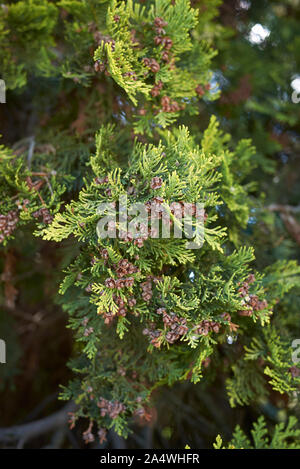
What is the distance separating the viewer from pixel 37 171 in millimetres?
1478

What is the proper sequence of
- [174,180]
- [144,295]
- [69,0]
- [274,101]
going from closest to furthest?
[174,180] < [144,295] < [69,0] < [274,101]

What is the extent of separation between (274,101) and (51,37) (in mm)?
1245

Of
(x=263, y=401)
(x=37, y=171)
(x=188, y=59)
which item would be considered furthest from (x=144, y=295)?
(x=188, y=59)

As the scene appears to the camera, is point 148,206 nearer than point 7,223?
Yes

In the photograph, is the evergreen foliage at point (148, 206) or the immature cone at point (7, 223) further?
the immature cone at point (7, 223)

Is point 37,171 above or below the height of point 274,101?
below

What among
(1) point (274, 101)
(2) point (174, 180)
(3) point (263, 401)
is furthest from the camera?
(1) point (274, 101)

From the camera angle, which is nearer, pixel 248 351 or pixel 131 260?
pixel 131 260

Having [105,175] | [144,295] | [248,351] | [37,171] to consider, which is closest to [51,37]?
[37,171]

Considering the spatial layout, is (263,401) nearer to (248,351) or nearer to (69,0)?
(248,351)

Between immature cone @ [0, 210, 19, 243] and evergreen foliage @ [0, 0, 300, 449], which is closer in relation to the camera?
evergreen foliage @ [0, 0, 300, 449]

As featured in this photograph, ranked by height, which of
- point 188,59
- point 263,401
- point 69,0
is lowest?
point 263,401

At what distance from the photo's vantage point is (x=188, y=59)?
147 centimetres
